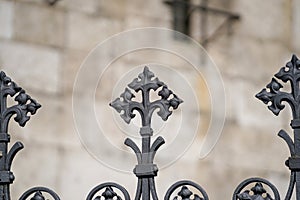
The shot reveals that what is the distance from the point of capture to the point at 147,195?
6.15ft

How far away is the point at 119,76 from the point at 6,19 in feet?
2.10

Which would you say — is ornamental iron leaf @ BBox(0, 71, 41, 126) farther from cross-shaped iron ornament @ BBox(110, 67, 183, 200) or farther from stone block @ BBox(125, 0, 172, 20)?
stone block @ BBox(125, 0, 172, 20)

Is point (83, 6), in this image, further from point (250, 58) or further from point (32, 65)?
point (250, 58)

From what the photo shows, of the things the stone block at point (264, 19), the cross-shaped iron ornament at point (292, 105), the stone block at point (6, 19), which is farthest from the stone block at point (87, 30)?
the cross-shaped iron ornament at point (292, 105)

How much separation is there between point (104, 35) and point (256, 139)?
1011 mm

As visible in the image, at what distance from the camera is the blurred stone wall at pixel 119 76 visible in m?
4.15

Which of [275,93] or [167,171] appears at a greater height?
[167,171]

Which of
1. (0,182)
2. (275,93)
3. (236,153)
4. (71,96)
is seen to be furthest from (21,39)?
(275,93)

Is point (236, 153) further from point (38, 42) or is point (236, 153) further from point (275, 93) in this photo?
point (275, 93)

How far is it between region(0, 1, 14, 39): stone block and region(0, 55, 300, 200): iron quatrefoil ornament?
2132mm

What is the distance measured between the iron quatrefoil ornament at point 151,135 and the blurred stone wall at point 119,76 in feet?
6.64

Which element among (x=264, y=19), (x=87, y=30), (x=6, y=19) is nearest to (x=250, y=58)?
(x=264, y=19)

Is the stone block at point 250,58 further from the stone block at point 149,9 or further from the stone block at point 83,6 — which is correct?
the stone block at point 83,6

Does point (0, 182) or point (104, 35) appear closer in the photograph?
point (0, 182)
